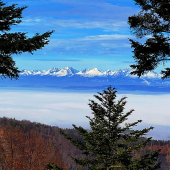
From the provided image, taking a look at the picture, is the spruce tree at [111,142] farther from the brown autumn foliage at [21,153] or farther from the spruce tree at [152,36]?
the brown autumn foliage at [21,153]

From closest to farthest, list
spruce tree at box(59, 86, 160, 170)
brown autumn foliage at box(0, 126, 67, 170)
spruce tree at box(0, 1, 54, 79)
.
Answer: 1. spruce tree at box(0, 1, 54, 79)
2. spruce tree at box(59, 86, 160, 170)
3. brown autumn foliage at box(0, 126, 67, 170)

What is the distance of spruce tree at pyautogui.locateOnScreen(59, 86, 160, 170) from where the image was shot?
17.1 metres

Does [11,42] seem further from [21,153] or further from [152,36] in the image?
[21,153]

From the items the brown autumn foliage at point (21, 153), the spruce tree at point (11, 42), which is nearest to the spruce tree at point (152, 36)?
the spruce tree at point (11, 42)

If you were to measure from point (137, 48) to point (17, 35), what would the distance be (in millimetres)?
5781

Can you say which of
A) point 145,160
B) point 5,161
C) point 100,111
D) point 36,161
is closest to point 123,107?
point 100,111

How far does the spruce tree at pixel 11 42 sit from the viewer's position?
13117 mm

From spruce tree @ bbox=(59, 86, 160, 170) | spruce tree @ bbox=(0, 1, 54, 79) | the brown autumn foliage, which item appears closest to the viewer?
spruce tree @ bbox=(0, 1, 54, 79)

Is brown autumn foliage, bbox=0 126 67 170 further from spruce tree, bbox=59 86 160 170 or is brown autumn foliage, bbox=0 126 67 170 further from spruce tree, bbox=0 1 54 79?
spruce tree, bbox=0 1 54 79

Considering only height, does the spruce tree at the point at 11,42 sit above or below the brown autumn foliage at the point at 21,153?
above

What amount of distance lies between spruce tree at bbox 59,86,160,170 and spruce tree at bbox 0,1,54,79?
5.95 meters

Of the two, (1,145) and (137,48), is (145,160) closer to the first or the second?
(137,48)

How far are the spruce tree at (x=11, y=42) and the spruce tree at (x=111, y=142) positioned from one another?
5948 mm

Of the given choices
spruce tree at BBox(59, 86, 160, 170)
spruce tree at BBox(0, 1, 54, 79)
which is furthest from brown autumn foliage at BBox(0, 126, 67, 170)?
spruce tree at BBox(0, 1, 54, 79)
